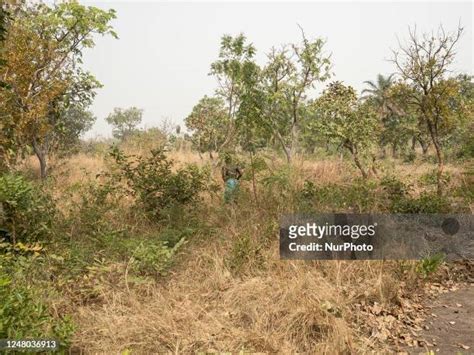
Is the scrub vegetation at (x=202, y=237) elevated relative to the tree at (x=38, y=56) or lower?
lower

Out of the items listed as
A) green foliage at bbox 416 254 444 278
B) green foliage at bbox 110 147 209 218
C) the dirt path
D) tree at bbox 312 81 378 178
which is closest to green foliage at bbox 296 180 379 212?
green foliage at bbox 416 254 444 278

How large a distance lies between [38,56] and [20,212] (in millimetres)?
4459

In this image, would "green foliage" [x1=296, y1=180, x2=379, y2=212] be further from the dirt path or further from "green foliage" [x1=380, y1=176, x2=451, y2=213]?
the dirt path

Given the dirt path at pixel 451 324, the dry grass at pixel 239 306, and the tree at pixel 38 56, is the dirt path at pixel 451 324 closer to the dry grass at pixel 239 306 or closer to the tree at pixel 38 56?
the dry grass at pixel 239 306

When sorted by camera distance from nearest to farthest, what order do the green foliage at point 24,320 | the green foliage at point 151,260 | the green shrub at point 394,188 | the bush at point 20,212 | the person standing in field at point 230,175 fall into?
the green foliage at point 24,320
the green foliage at point 151,260
the bush at point 20,212
the person standing in field at point 230,175
the green shrub at point 394,188

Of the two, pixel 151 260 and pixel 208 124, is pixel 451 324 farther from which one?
pixel 208 124

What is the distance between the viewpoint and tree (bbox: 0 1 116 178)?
6.49 metres

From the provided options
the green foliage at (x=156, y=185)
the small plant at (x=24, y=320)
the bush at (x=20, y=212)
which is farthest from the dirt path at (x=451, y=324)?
the bush at (x=20, y=212)

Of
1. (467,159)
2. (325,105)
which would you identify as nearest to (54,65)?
(325,105)

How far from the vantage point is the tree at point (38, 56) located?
6.49m

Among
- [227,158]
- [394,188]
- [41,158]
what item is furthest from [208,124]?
[394,188]

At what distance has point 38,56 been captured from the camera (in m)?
6.94

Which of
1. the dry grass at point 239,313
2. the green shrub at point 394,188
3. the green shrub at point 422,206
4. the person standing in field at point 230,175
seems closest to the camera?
the dry grass at point 239,313

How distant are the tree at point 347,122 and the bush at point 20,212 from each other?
5.76m
